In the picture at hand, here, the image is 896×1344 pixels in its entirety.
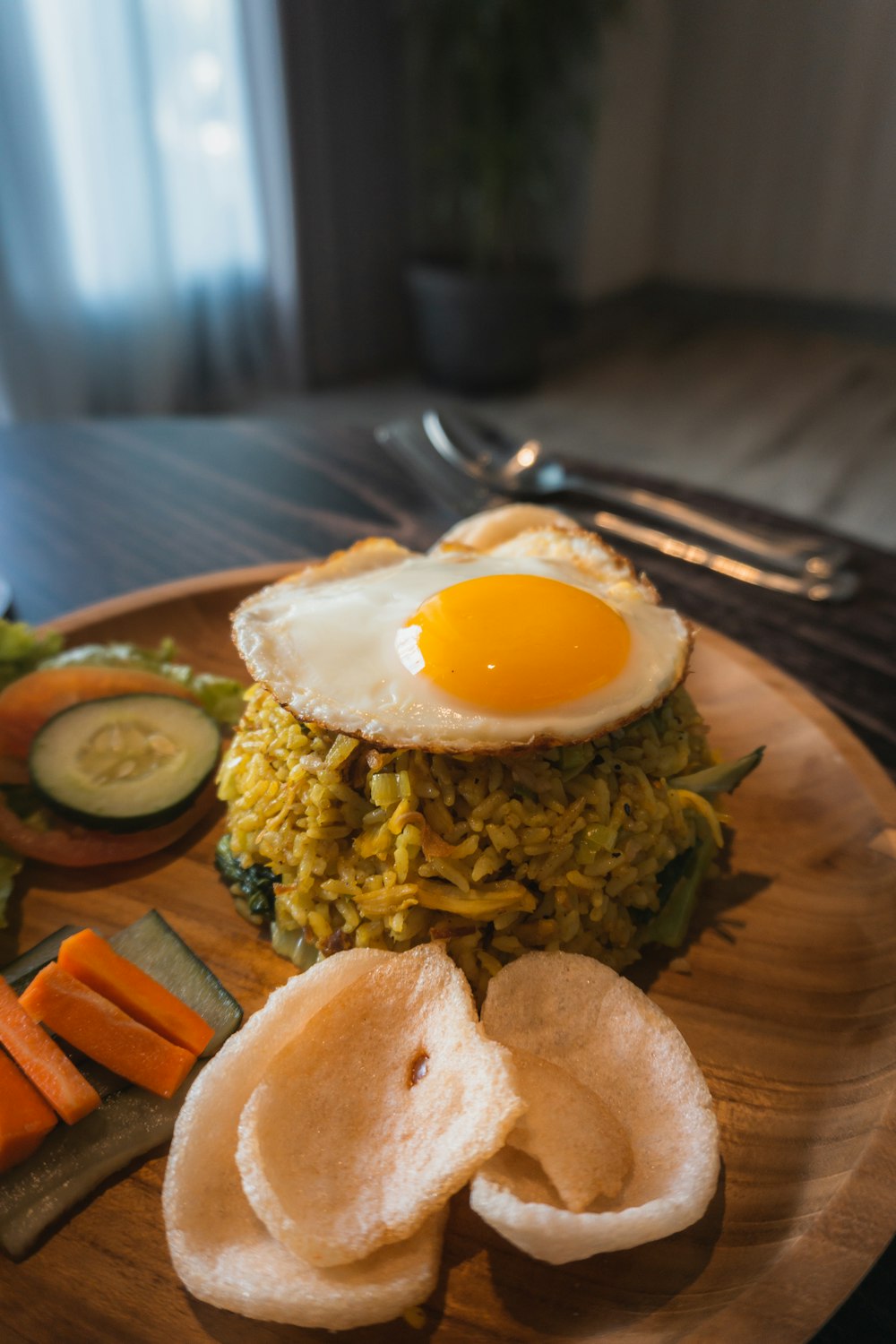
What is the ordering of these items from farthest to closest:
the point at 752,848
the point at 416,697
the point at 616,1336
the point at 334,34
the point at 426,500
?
1. the point at 334,34
2. the point at 426,500
3. the point at 752,848
4. the point at 416,697
5. the point at 616,1336

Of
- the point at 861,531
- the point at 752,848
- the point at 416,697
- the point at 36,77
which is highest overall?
the point at 36,77

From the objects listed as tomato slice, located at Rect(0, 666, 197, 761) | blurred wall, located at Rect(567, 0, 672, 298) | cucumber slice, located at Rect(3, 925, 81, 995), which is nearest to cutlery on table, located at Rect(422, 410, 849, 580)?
tomato slice, located at Rect(0, 666, 197, 761)

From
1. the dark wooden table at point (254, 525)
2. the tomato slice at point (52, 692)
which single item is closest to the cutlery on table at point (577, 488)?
the dark wooden table at point (254, 525)

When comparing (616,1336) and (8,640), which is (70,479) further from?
(616,1336)

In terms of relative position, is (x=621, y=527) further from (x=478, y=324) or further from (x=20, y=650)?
(x=478, y=324)

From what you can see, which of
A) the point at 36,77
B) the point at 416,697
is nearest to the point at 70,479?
the point at 416,697

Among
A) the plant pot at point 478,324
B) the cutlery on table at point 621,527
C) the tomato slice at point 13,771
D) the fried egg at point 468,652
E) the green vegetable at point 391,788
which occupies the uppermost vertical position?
the fried egg at point 468,652

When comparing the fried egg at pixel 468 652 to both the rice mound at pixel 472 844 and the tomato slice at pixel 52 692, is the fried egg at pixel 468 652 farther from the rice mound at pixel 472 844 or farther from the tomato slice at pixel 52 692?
the tomato slice at pixel 52 692
